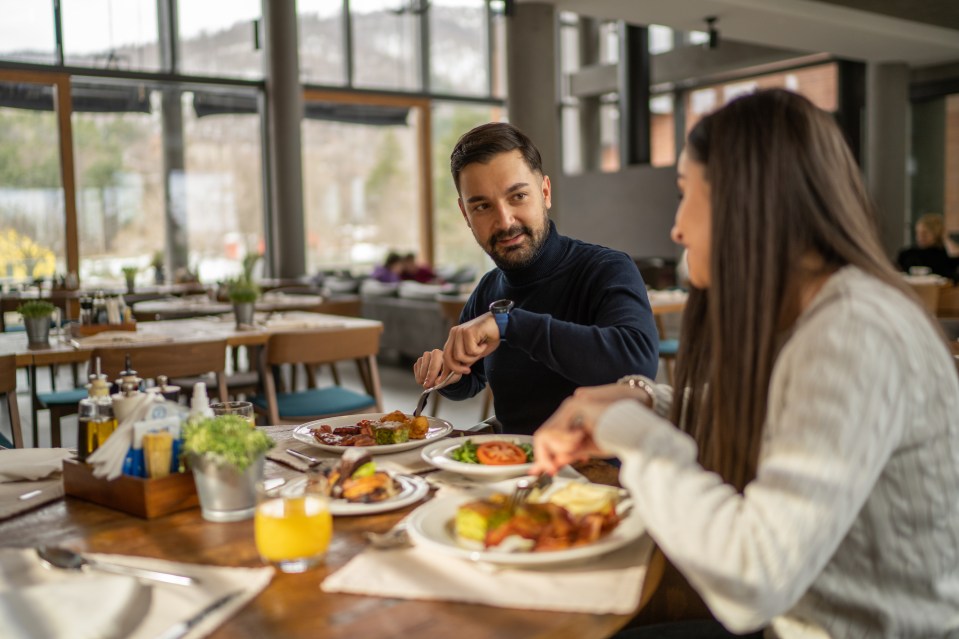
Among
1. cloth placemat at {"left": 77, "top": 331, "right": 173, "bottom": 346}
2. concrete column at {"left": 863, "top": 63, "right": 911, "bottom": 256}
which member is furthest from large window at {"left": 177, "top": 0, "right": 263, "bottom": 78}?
concrete column at {"left": 863, "top": 63, "right": 911, "bottom": 256}

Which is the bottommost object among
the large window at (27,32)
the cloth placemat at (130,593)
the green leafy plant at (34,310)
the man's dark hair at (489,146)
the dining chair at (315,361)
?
the dining chair at (315,361)

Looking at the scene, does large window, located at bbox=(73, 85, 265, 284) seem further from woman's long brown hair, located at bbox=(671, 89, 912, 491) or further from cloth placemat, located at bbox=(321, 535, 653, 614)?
woman's long brown hair, located at bbox=(671, 89, 912, 491)

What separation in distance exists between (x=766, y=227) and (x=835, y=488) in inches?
11.7

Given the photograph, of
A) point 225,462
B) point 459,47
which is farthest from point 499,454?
point 459,47

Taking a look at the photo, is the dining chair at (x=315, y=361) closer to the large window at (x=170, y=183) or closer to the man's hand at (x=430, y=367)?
the man's hand at (x=430, y=367)

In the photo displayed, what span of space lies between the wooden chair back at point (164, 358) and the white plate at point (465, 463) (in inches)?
79.7

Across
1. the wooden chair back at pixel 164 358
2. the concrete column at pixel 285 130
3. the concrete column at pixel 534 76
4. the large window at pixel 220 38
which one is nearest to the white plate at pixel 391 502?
the wooden chair back at pixel 164 358

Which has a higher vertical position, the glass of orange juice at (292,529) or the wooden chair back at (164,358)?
the glass of orange juice at (292,529)

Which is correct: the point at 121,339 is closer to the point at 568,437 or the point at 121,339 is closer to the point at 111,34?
the point at 568,437

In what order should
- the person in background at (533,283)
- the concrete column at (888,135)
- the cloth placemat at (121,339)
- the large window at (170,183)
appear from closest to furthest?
1. the person in background at (533,283)
2. the cloth placemat at (121,339)
3. the large window at (170,183)
4. the concrete column at (888,135)

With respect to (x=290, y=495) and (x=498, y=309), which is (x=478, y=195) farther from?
(x=290, y=495)

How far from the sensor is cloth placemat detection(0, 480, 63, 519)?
1354 mm

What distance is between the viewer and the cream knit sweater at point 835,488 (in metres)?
0.88

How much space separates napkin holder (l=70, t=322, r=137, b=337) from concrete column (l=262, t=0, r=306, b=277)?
21.0ft
